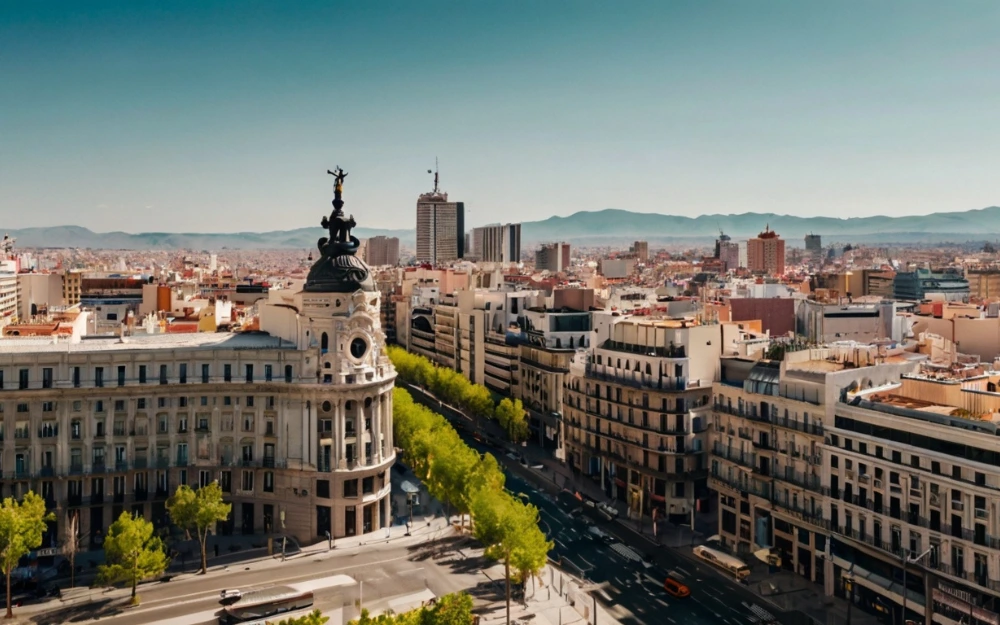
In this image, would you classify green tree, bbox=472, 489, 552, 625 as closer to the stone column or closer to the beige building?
the stone column

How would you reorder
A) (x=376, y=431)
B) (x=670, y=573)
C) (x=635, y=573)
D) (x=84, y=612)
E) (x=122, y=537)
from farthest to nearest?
(x=376, y=431), (x=635, y=573), (x=670, y=573), (x=122, y=537), (x=84, y=612)

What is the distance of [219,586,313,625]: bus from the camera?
219 feet

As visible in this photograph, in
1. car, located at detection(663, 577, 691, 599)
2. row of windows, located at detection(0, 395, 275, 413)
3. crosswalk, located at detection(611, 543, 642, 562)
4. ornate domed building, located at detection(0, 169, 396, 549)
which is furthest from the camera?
ornate domed building, located at detection(0, 169, 396, 549)

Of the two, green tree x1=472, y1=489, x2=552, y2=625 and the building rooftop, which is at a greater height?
the building rooftop

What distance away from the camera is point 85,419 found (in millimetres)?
87125

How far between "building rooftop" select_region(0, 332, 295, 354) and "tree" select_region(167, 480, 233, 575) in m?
16.0

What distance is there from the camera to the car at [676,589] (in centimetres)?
7331

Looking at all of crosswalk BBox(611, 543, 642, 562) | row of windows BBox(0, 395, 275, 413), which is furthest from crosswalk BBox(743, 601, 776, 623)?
row of windows BBox(0, 395, 275, 413)

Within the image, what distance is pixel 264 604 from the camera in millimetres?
67750

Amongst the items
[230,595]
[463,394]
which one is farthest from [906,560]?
[463,394]

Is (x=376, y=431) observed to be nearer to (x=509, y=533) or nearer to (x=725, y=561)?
(x=509, y=533)

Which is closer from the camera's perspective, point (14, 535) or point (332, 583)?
point (14, 535)

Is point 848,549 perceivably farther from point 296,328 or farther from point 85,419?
point 85,419

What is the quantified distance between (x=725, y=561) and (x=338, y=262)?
47.5m
